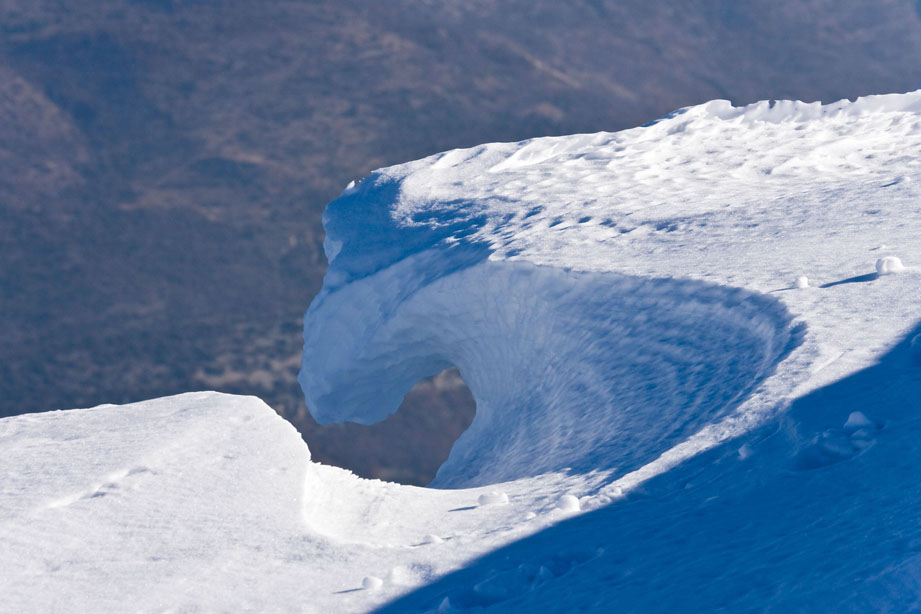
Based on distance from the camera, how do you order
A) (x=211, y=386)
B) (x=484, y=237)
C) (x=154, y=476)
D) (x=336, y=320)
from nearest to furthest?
(x=154, y=476), (x=484, y=237), (x=336, y=320), (x=211, y=386)

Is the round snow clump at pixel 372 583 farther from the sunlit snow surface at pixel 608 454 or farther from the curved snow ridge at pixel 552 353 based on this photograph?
the curved snow ridge at pixel 552 353

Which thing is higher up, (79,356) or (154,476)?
(154,476)

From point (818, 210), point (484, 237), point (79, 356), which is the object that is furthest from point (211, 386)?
point (818, 210)

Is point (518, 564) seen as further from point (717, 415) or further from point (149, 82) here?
point (149, 82)

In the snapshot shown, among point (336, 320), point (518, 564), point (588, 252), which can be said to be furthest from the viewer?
point (336, 320)

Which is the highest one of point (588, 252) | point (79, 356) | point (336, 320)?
point (588, 252)

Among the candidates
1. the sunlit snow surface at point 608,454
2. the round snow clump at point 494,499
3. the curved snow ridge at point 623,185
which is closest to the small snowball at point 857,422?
the sunlit snow surface at point 608,454

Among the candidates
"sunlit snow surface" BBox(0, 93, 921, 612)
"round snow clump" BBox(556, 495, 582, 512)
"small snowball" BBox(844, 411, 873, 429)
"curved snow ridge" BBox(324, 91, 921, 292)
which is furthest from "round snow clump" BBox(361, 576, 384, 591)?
"curved snow ridge" BBox(324, 91, 921, 292)
